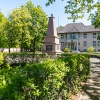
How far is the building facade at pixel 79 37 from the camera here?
73688mm

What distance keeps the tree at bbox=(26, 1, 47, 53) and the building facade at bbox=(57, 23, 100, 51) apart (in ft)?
72.1

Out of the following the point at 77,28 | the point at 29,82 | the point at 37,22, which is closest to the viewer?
the point at 29,82

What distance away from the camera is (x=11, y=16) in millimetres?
40969

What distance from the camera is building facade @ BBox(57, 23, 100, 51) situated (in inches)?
2901

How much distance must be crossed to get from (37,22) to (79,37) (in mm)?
27689

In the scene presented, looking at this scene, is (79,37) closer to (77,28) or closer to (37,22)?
(77,28)

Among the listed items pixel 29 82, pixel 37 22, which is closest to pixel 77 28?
pixel 37 22

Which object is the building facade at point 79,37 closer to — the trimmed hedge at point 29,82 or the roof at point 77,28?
the roof at point 77,28

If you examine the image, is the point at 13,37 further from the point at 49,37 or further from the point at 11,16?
the point at 49,37

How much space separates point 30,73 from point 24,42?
41920mm

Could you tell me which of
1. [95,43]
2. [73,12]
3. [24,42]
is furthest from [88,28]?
[73,12]

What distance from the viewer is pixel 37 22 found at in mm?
52250

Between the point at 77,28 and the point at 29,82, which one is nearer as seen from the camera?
the point at 29,82

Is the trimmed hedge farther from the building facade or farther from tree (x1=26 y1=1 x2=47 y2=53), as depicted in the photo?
the building facade
